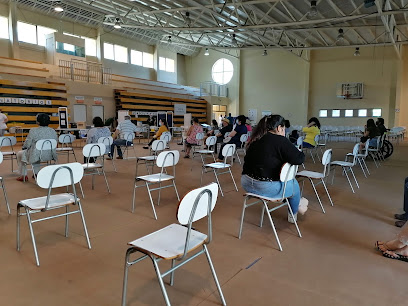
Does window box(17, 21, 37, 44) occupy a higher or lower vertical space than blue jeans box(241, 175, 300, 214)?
higher

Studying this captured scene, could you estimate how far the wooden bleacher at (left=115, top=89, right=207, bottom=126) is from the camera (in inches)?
591

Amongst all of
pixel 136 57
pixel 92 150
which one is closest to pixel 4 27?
pixel 136 57

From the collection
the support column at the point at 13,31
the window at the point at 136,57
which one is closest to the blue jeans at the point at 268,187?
the support column at the point at 13,31

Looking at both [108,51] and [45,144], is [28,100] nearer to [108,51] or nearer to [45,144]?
[108,51]

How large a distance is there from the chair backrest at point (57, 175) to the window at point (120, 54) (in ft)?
54.0

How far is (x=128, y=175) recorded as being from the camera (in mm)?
5883

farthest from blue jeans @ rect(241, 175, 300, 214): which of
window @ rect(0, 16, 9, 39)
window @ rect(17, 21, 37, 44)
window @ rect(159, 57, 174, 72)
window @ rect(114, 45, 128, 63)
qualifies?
window @ rect(159, 57, 174, 72)

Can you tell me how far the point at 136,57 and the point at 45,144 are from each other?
50.2 ft

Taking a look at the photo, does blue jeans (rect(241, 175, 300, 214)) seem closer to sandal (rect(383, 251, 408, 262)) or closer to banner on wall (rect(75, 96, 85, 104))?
sandal (rect(383, 251, 408, 262))

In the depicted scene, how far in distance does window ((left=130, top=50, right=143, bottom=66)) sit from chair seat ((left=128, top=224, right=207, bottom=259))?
59.7ft

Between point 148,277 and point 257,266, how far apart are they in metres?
0.83

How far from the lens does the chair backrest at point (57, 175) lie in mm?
2434

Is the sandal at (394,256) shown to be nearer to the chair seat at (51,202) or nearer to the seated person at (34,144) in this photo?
the chair seat at (51,202)

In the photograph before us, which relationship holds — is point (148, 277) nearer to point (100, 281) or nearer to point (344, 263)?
point (100, 281)
